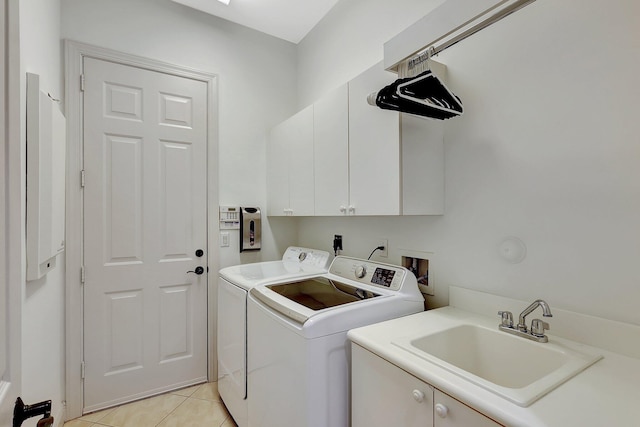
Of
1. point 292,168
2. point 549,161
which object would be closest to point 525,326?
point 549,161

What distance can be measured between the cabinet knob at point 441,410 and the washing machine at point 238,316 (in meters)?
1.14

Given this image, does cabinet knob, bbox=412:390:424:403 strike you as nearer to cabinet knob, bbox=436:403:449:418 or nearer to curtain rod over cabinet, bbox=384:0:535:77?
cabinet knob, bbox=436:403:449:418

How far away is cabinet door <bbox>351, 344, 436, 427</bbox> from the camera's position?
951 mm

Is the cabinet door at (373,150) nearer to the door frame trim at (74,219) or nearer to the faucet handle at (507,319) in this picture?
the faucet handle at (507,319)

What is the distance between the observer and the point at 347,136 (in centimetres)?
179

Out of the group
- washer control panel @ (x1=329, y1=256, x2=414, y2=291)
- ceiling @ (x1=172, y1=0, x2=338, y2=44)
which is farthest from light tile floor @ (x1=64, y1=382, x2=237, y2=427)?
ceiling @ (x1=172, y1=0, x2=338, y2=44)

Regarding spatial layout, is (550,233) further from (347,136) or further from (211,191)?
(211,191)

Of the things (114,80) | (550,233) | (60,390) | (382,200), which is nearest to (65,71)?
(114,80)

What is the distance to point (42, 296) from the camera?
1.49m

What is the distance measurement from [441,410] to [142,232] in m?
2.21

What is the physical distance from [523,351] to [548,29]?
1.29m

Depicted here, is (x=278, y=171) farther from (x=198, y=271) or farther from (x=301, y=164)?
(x=198, y=271)

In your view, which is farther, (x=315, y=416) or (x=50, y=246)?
(x=50, y=246)

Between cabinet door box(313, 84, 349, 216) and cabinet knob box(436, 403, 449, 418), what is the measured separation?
1.12m
